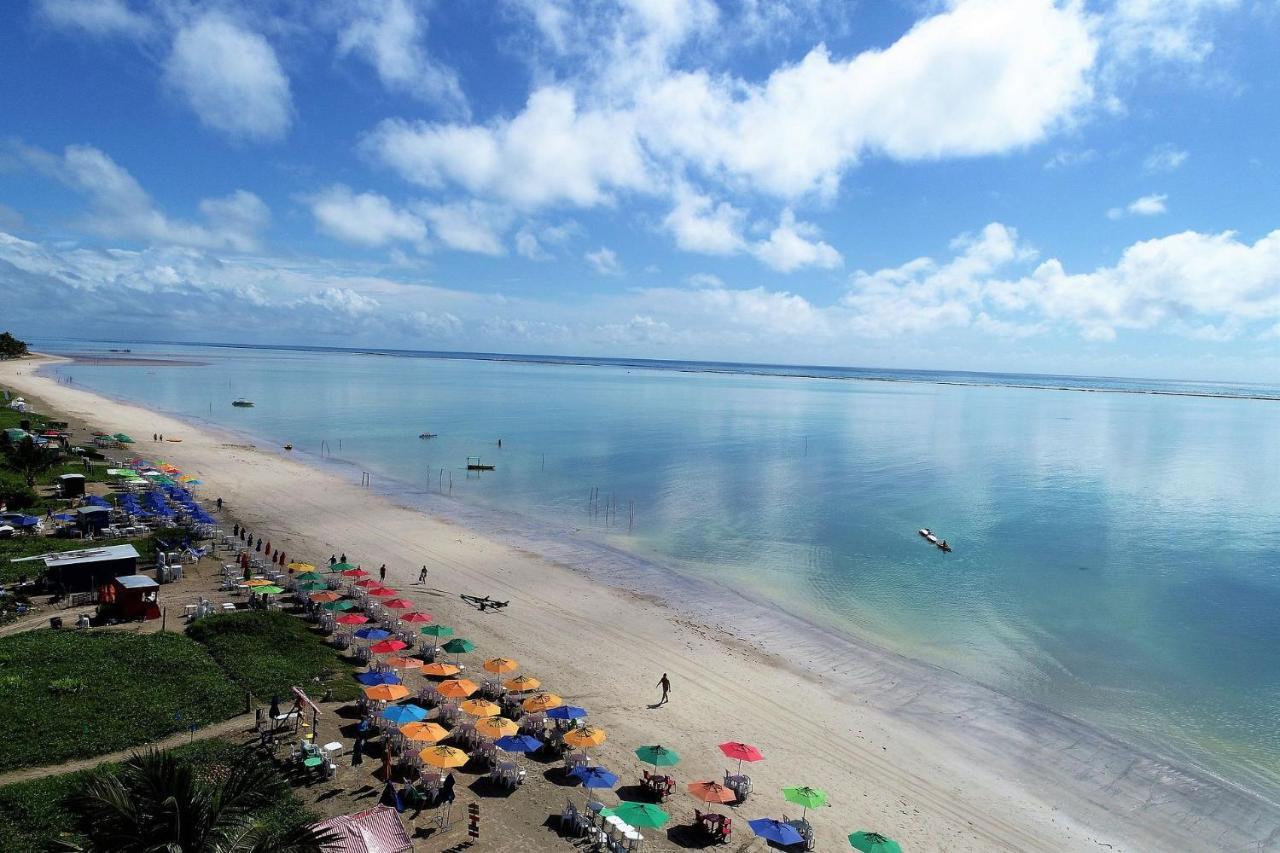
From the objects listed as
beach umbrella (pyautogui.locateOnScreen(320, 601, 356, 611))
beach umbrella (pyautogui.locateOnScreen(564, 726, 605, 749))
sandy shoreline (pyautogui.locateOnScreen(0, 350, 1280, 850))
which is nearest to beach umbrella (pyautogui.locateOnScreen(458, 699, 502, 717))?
beach umbrella (pyautogui.locateOnScreen(564, 726, 605, 749))

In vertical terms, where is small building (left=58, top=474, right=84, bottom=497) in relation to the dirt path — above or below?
above

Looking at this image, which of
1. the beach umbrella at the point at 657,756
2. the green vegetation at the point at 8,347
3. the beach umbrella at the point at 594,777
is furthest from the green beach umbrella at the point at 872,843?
the green vegetation at the point at 8,347

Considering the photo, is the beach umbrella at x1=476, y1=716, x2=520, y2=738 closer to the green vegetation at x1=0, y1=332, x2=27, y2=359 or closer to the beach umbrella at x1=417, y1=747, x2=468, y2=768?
the beach umbrella at x1=417, y1=747, x2=468, y2=768

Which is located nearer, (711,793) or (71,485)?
(711,793)

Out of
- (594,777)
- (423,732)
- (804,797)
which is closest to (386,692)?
(423,732)

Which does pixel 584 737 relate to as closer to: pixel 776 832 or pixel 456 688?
pixel 456 688

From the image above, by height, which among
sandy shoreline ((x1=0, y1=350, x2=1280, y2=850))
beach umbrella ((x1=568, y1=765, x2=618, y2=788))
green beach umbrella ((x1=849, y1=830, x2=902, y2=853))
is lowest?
sandy shoreline ((x1=0, y1=350, x2=1280, y2=850))
